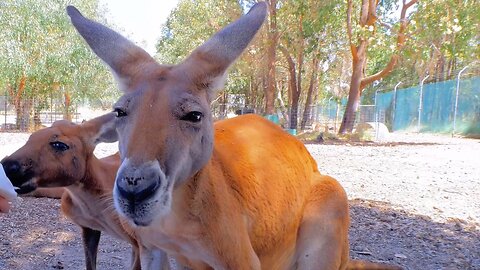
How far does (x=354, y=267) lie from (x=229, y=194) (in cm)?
160

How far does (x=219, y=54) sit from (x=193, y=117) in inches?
16.6

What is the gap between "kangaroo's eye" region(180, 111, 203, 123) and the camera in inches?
83.9

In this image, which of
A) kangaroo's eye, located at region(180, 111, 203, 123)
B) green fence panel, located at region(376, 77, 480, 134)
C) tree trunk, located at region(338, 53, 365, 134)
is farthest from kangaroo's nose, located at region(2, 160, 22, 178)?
green fence panel, located at region(376, 77, 480, 134)

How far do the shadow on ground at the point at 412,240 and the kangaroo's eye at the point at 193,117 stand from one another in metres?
3.09

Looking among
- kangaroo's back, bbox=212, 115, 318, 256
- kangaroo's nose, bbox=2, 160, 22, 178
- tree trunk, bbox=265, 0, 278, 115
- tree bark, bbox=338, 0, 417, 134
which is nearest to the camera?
kangaroo's back, bbox=212, 115, 318, 256

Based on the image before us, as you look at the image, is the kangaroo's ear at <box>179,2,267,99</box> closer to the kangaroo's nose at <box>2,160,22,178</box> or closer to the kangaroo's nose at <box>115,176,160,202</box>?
the kangaroo's nose at <box>115,176,160,202</box>

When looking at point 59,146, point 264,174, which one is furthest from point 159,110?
point 59,146

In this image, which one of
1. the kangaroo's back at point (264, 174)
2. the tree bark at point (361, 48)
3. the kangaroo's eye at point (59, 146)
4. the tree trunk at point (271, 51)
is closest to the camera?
the kangaroo's back at point (264, 174)

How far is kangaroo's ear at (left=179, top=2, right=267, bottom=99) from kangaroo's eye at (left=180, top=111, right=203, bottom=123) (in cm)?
20

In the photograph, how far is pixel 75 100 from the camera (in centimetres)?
2503

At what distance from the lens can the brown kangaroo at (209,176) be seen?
6.49 ft

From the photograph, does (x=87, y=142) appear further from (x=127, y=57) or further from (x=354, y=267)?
(x=354, y=267)

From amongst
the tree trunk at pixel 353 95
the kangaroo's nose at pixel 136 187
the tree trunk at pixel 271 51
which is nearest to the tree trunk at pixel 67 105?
the tree trunk at pixel 271 51

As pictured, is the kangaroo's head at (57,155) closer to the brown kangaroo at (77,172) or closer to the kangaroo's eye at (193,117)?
the brown kangaroo at (77,172)
